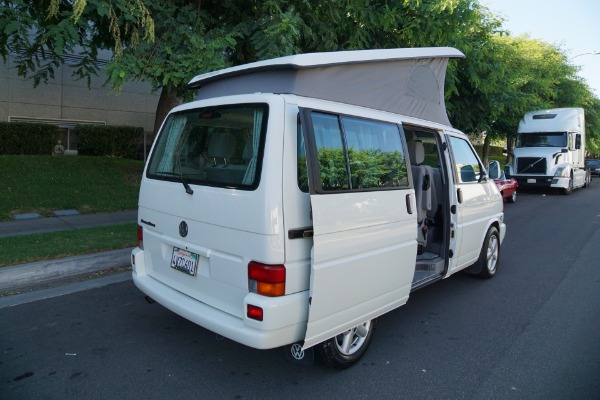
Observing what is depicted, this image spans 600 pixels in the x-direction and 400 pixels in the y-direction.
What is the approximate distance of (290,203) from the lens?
275cm

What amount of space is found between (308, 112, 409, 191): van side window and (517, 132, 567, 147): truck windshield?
1587 centimetres

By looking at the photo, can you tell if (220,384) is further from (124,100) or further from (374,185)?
(124,100)

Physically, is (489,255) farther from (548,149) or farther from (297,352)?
(548,149)

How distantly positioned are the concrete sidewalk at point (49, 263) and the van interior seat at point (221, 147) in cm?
311

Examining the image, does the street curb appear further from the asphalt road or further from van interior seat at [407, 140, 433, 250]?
van interior seat at [407, 140, 433, 250]

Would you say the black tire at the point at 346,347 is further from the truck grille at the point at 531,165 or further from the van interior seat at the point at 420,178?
the truck grille at the point at 531,165

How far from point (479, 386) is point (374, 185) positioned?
1.60 m

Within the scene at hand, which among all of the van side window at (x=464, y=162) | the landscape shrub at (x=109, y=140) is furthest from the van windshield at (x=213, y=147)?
the landscape shrub at (x=109, y=140)

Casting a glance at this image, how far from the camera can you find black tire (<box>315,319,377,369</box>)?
3.17 meters

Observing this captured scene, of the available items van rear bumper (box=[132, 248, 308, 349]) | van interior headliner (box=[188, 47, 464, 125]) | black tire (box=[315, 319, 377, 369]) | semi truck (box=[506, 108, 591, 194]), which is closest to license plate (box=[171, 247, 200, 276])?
van rear bumper (box=[132, 248, 308, 349])

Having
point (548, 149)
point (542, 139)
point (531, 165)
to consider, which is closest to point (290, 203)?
point (531, 165)

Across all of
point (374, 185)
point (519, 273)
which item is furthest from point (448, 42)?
point (374, 185)

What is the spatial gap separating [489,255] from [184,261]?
13.3 feet

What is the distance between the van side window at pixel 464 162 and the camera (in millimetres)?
4754
